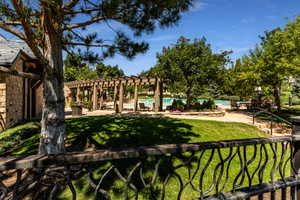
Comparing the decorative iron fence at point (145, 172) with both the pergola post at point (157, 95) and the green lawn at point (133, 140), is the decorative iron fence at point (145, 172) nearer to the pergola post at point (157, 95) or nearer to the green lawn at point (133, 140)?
the green lawn at point (133, 140)

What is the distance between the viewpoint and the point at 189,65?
1377cm

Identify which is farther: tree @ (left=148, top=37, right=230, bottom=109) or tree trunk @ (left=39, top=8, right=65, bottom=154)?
tree @ (left=148, top=37, right=230, bottom=109)

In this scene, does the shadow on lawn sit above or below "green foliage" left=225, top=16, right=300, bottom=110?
below

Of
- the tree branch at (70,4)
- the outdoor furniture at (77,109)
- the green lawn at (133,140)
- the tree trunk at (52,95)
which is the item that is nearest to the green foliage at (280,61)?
the green lawn at (133,140)

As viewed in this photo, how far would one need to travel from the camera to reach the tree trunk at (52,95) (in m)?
3.81

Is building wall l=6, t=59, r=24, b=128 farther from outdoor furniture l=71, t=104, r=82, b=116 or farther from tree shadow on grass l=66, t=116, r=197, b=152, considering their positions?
tree shadow on grass l=66, t=116, r=197, b=152

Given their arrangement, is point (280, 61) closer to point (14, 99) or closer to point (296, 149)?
point (296, 149)

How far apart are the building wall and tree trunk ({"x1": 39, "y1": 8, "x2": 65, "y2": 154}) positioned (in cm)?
606

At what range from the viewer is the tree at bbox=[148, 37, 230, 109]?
45.0 ft

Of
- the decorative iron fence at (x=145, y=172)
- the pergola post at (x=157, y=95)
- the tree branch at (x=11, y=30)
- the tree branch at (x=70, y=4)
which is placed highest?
the tree branch at (x=70, y=4)

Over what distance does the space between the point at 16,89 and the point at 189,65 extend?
11.1 metres

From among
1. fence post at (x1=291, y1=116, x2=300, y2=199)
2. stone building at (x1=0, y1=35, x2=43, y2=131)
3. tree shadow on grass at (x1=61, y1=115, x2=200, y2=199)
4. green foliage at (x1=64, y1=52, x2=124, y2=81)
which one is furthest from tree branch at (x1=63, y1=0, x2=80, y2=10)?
fence post at (x1=291, y1=116, x2=300, y2=199)

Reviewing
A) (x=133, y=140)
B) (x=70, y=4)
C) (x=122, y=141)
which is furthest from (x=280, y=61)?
(x=70, y=4)

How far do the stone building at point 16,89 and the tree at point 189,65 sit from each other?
27.8 ft
